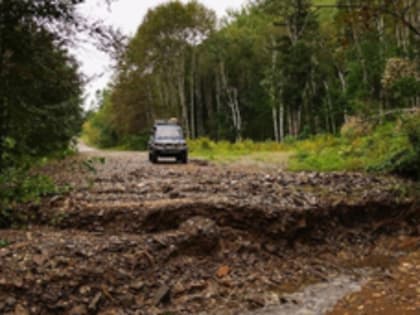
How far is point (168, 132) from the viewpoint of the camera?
21.1 meters

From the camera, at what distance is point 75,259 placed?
22.6 ft

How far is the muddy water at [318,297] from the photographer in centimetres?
643

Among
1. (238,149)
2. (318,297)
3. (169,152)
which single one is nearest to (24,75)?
(318,297)

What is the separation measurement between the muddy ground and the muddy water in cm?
3

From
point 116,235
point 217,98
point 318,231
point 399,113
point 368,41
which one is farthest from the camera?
point 217,98

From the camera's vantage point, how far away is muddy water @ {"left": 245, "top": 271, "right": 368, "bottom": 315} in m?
6.43

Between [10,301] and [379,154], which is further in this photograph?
[379,154]

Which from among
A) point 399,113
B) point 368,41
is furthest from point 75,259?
point 368,41

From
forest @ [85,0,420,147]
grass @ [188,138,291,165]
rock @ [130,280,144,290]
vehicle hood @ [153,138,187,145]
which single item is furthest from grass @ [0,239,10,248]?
forest @ [85,0,420,147]

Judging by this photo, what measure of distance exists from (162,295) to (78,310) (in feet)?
3.99

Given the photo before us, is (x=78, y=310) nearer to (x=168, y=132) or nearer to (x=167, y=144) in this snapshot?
(x=167, y=144)

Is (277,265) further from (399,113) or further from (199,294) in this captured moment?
(399,113)

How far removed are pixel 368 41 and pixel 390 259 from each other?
25.2 m

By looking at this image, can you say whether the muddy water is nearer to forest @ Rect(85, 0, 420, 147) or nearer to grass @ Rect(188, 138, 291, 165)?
forest @ Rect(85, 0, 420, 147)
